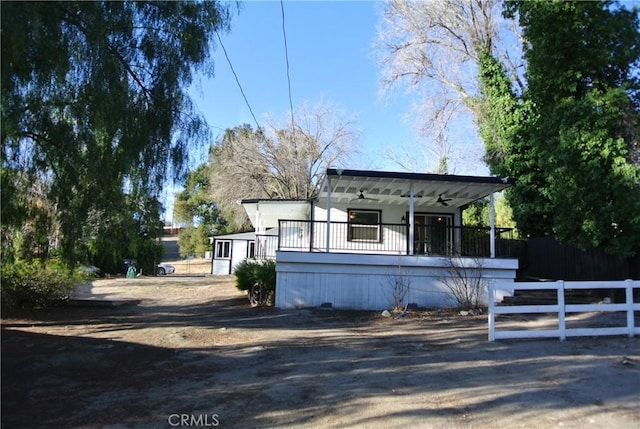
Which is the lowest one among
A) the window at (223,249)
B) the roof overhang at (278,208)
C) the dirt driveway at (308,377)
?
the dirt driveway at (308,377)

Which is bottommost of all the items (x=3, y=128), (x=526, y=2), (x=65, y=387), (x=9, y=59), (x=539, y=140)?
(x=65, y=387)

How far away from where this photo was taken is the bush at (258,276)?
14797 millimetres

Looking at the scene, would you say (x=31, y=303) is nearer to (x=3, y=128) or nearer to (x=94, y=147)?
(x=94, y=147)

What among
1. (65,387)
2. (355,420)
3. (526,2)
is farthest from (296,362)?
(526,2)

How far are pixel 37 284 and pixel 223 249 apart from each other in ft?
77.3

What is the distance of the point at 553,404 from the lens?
5.14m

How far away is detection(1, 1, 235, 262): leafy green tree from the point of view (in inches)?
273

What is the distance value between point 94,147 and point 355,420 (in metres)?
6.21

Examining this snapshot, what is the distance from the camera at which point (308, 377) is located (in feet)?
20.9

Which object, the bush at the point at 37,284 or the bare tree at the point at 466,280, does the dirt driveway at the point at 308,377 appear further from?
the bare tree at the point at 466,280

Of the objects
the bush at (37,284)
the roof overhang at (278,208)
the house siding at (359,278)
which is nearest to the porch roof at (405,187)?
the roof overhang at (278,208)

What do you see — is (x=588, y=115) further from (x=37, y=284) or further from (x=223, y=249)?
(x=223, y=249)

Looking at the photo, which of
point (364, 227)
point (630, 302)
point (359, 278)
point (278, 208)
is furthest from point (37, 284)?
point (630, 302)

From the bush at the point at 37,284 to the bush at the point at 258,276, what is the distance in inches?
189
